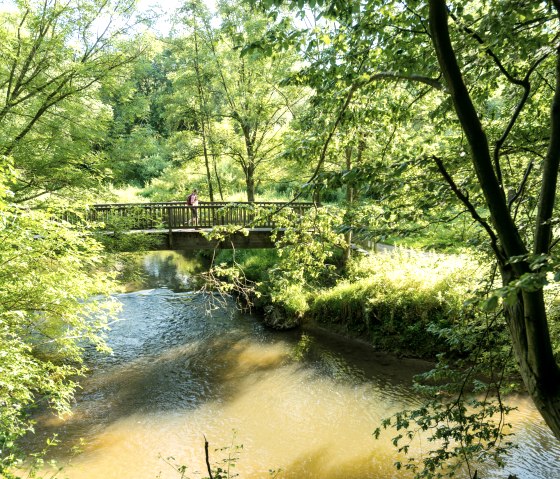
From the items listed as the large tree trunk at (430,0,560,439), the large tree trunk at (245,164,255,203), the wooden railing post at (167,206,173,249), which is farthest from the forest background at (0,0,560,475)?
the wooden railing post at (167,206,173,249)

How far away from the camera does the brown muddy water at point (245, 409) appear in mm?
7023

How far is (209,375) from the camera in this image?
33.9 feet

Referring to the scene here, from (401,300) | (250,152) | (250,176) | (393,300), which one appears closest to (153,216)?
(250,176)

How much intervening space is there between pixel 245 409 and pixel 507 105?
7476 mm

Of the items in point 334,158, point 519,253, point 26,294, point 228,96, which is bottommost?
point 26,294

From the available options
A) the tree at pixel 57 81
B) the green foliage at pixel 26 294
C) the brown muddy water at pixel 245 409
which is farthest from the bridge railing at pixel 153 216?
the green foliage at pixel 26 294

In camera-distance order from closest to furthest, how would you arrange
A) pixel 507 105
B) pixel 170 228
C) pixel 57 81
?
pixel 507 105, pixel 57 81, pixel 170 228

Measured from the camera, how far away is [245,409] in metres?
8.75

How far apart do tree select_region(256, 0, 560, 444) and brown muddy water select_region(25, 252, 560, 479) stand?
4126 mm

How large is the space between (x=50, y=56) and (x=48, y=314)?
18.3ft

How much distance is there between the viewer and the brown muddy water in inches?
277

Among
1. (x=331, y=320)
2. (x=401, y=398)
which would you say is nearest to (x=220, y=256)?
(x=331, y=320)

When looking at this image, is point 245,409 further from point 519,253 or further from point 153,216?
point 519,253

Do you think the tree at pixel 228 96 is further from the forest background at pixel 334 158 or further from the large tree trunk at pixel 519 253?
the large tree trunk at pixel 519 253
